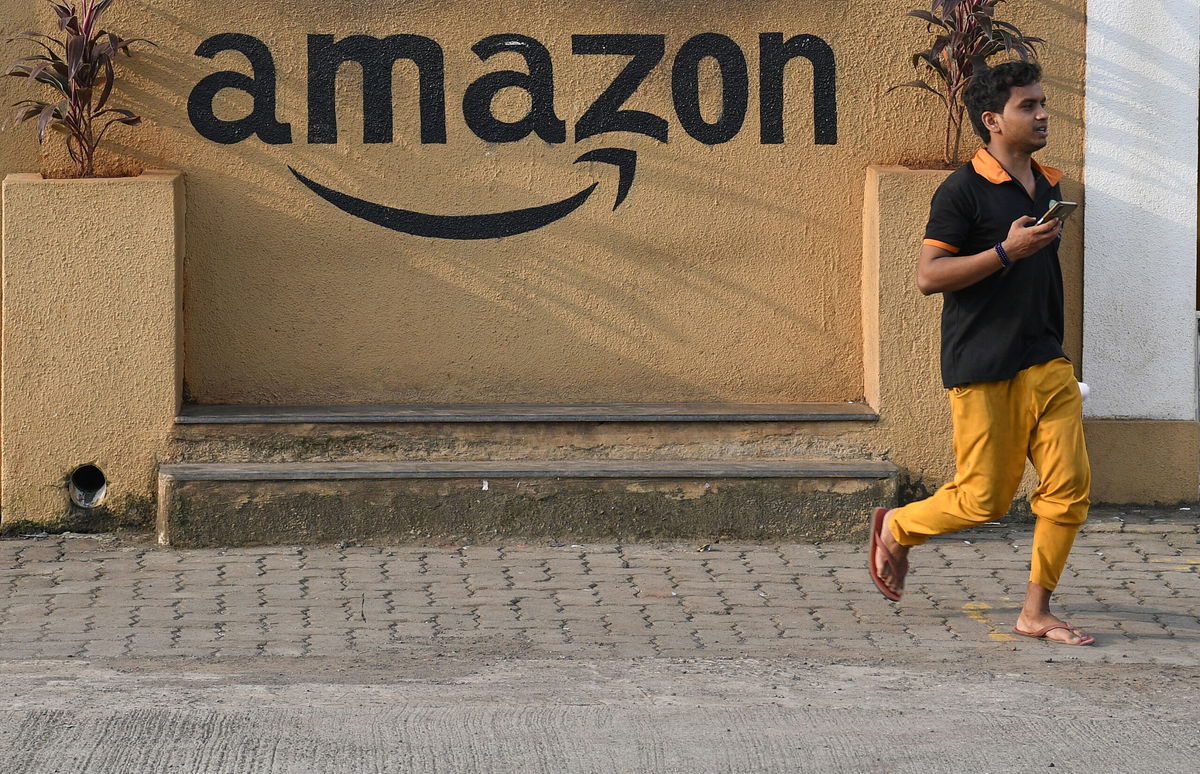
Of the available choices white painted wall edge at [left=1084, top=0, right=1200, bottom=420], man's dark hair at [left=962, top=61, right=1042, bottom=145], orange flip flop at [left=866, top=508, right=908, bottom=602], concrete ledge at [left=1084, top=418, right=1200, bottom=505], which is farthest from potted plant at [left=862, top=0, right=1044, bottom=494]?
man's dark hair at [left=962, top=61, right=1042, bottom=145]

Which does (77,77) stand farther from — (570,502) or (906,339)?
(906,339)

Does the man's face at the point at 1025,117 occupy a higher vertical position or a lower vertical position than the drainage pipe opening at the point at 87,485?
higher

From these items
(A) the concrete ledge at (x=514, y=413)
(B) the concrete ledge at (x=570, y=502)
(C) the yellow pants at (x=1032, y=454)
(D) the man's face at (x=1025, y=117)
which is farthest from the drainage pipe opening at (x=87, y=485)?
(D) the man's face at (x=1025, y=117)

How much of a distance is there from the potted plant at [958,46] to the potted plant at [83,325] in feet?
12.0

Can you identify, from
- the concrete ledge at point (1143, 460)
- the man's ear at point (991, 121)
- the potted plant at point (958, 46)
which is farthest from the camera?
the concrete ledge at point (1143, 460)

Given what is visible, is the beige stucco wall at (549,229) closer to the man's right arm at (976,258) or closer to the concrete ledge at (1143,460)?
the concrete ledge at (1143,460)

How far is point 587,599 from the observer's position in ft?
20.7

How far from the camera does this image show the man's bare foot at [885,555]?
5.93 metres

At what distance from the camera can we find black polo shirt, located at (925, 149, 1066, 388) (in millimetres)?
5543

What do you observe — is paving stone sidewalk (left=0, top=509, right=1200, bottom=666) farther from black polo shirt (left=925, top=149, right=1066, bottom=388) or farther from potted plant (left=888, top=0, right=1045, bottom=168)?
potted plant (left=888, top=0, right=1045, bottom=168)

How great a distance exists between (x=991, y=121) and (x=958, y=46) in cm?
189

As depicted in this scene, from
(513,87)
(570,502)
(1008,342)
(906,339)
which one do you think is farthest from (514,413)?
(1008,342)

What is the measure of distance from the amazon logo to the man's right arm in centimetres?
229

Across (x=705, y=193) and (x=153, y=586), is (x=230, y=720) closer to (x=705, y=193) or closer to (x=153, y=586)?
(x=153, y=586)
